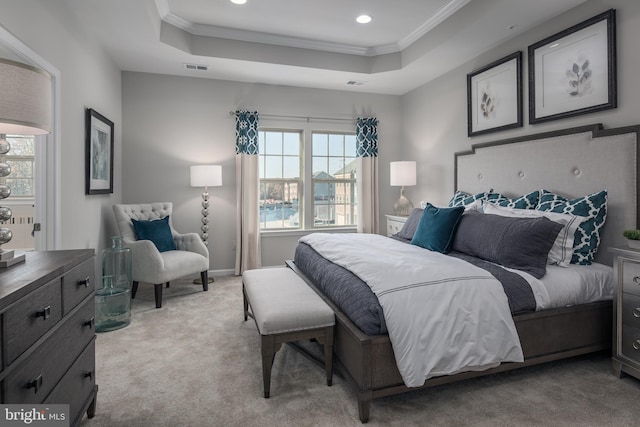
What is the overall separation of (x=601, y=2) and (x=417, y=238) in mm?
2290

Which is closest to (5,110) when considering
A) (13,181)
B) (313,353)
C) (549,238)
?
(313,353)

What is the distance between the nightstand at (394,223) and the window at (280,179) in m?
1.30

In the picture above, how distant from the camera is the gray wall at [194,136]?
4.38m

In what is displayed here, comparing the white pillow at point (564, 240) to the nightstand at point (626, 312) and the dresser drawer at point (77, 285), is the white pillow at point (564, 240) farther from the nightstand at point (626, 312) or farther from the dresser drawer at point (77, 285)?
the dresser drawer at point (77, 285)

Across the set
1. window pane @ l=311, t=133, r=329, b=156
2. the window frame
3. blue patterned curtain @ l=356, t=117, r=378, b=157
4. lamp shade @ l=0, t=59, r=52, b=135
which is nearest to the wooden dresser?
lamp shade @ l=0, t=59, r=52, b=135

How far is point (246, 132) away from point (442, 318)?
12.1ft

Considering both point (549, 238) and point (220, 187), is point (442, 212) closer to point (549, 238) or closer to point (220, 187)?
point (549, 238)

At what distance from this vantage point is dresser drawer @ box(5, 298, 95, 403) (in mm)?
1097

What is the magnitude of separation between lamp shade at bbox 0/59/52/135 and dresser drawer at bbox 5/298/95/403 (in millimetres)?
805

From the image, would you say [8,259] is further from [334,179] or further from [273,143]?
[334,179]

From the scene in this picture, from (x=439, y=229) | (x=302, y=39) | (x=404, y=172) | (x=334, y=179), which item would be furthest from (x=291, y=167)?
(x=439, y=229)

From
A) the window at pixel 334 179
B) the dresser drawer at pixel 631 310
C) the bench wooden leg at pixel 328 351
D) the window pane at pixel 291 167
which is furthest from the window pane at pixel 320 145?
the dresser drawer at pixel 631 310

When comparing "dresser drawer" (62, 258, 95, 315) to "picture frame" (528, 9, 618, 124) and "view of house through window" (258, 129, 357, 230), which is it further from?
"picture frame" (528, 9, 618, 124)

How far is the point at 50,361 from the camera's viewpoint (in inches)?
50.9
